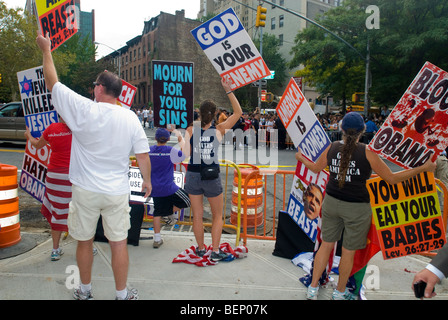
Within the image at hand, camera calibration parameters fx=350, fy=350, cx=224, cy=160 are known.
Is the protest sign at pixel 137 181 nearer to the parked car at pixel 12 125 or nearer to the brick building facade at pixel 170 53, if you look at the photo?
the parked car at pixel 12 125

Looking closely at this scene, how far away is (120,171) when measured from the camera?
2912 mm

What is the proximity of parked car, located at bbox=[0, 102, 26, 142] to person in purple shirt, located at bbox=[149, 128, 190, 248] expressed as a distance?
38.0ft

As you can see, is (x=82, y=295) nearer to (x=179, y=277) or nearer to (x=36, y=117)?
(x=179, y=277)

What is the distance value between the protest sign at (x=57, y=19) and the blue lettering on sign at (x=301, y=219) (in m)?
3.39

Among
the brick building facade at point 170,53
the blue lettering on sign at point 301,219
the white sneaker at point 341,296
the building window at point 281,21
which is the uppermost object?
the building window at point 281,21

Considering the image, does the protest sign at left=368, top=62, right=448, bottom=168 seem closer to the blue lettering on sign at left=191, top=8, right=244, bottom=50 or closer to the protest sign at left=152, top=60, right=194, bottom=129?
the blue lettering on sign at left=191, top=8, right=244, bottom=50

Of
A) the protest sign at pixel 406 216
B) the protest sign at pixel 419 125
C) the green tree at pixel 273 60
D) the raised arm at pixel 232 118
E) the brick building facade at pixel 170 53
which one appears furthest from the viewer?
the green tree at pixel 273 60

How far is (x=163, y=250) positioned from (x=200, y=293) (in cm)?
120

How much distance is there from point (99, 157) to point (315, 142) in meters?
2.12

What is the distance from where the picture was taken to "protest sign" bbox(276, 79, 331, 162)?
11.8ft

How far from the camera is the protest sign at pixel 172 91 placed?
4387 millimetres

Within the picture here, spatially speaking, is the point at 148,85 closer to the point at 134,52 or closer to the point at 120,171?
the point at 134,52

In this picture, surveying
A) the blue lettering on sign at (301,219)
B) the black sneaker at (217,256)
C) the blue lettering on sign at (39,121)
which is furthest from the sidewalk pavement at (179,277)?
the blue lettering on sign at (39,121)

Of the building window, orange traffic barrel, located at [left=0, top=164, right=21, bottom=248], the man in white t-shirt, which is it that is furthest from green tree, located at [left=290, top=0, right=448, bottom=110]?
the building window
